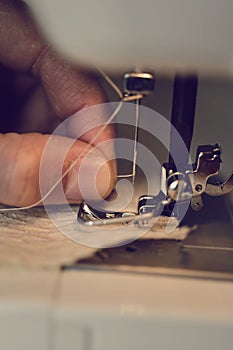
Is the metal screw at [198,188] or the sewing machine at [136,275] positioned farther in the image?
the metal screw at [198,188]

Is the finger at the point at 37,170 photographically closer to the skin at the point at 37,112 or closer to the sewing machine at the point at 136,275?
the skin at the point at 37,112

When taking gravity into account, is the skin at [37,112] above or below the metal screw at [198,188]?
above

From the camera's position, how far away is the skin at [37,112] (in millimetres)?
633

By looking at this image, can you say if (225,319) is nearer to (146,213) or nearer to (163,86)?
(146,213)

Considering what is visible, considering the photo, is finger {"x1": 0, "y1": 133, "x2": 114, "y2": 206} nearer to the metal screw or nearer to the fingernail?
the fingernail

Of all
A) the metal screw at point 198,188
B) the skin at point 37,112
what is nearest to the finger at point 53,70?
the skin at point 37,112

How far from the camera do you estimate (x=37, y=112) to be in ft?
2.52

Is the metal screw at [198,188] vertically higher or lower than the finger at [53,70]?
lower

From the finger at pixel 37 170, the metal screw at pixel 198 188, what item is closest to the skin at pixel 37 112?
the finger at pixel 37 170

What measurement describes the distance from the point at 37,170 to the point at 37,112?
6.3 inches

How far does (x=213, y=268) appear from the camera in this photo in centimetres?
51

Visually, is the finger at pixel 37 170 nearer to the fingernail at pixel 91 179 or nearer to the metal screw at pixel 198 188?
the fingernail at pixel 91 179

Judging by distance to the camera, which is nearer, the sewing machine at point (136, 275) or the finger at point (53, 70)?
the sewing machine at point (136, 275)

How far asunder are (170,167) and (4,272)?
0.24 m
